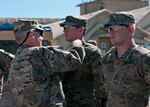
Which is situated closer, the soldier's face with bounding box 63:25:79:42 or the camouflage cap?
the camouflage cap

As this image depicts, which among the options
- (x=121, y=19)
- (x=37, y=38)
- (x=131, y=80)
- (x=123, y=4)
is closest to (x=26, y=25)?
(x=37, y=38)

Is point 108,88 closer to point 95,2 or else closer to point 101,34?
point 101,34

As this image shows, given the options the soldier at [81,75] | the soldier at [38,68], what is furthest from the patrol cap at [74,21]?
the soldier at [38,68]

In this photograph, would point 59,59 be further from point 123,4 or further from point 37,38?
point 123,4

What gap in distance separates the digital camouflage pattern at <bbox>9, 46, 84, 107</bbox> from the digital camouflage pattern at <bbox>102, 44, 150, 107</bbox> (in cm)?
44

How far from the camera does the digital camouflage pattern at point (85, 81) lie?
16.4 feet

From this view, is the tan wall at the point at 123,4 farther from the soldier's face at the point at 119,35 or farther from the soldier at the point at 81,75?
the soldier's face at the point at 119,35

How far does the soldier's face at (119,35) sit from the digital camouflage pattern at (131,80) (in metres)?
0.11

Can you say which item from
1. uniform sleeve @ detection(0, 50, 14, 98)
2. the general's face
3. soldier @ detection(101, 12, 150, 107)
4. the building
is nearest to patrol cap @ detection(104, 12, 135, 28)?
soldier @ detection(101, 12, 150, 107)

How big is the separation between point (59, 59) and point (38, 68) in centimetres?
23

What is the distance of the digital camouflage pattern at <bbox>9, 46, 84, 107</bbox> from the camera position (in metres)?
4.52

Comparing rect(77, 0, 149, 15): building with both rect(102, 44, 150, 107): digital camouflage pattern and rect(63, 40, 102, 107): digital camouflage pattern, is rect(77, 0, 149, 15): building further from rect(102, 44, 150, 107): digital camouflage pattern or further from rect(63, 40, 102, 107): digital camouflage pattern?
rect(102, 44, 150, 107): digital camouflage pattern

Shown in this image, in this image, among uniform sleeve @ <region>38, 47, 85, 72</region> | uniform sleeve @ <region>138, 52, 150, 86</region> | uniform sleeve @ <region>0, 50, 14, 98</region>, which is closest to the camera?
uniform sleeve @ <region>138, 52, 150, 86</region>

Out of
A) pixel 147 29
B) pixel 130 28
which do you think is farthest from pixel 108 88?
pixel 147 29
